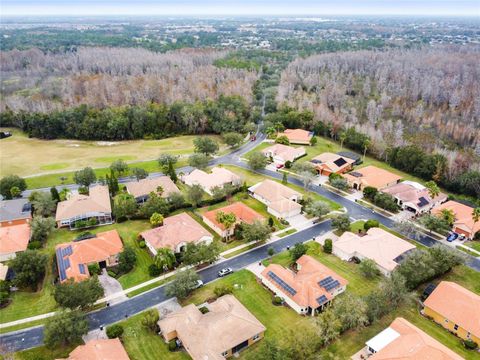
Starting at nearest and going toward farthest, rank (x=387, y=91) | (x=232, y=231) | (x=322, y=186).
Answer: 1. (x=232, y=231)
2. (x=322, y=186)
3. (x=387, y=91)

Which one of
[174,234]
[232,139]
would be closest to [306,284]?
[174,234]

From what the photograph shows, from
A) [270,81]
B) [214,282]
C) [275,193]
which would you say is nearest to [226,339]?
[214,282]

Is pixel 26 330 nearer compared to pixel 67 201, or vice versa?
pixel 26 330

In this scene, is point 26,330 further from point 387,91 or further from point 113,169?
point 387,91

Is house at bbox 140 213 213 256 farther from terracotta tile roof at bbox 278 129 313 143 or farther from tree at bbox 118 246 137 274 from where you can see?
terracotta tile roof at bbox 278 129 313 143

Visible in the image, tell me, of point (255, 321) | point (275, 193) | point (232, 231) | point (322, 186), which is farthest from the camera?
point (322, 186)

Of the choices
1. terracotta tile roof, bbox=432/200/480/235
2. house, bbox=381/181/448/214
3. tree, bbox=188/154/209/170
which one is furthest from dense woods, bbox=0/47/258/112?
terracotta tile roof, bbox=432/200/480/235

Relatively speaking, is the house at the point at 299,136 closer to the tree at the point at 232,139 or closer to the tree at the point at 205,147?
the tree at the point at 232,139

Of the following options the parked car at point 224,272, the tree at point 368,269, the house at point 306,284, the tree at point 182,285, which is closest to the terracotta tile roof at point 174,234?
the parked car at point 224,272
